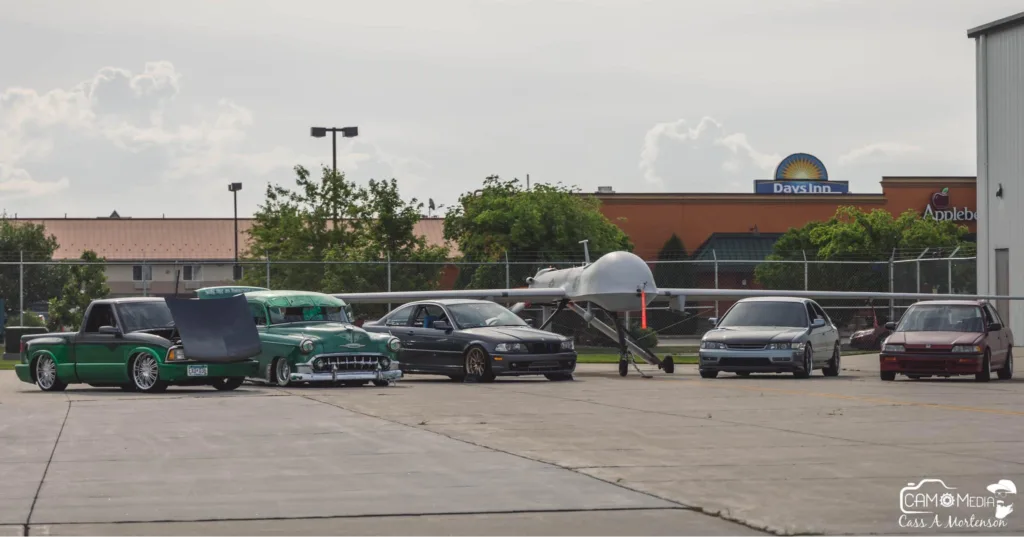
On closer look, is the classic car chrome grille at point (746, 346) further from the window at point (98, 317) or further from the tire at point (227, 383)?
the window at point (98, 317)

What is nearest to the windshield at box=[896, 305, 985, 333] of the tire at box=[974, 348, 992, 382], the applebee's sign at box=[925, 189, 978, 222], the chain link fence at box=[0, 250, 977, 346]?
the tire at box=[974, 348, 992, 382]

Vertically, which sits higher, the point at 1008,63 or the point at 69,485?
the point at 1008,63

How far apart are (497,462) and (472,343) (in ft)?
44.6

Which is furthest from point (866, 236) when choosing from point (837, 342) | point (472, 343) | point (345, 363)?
point (345, 363)

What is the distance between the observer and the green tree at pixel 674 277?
5416 cm

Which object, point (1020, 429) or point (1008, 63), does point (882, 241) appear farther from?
point (1020, 429)

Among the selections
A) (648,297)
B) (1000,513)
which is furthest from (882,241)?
(1000,513)

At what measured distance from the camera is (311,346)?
75.4 feet

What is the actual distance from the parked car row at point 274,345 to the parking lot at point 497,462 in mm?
1508

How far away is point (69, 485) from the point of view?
1020cm

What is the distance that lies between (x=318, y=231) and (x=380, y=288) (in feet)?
49.6

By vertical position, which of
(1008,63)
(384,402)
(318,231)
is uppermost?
(1008,63)

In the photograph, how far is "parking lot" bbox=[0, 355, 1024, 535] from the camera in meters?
8.59

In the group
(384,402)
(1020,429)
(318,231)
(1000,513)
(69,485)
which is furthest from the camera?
(318,231)
